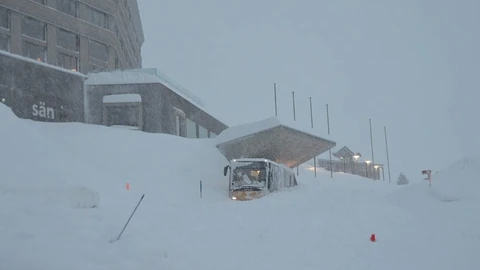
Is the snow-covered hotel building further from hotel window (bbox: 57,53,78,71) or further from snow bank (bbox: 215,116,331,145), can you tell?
snow bank (bbox: 215,116,331,145)

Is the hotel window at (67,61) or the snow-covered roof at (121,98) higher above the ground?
the hotel window at (67,61)

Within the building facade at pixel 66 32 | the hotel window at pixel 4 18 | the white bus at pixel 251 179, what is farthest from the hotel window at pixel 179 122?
the hotel window at pixel 4 18

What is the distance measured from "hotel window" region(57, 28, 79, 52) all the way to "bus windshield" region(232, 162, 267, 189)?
75.0ft

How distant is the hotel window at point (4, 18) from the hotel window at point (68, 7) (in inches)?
194

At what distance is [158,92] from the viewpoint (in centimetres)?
3066

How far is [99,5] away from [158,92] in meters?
16.8

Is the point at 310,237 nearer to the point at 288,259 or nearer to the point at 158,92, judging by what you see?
the point at 288,259

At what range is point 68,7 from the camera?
1558 inches

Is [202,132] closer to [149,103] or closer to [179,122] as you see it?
[179,122]

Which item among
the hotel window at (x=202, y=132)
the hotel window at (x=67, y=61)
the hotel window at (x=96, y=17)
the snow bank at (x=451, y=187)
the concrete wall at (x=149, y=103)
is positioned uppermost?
the hotel window at (x=96, y=17)

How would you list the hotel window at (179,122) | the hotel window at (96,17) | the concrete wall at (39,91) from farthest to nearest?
the hotel window at (96,17)
the hotel window at (179,122)
the concrete wall at (39,91)

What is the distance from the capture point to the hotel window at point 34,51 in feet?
116

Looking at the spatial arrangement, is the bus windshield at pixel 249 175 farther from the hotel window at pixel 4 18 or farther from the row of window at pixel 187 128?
the hotel window at pixel 4 18

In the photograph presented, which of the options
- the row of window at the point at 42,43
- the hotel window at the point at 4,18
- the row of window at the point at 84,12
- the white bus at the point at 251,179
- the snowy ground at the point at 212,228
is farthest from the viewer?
the row of window at the point at 84,12
